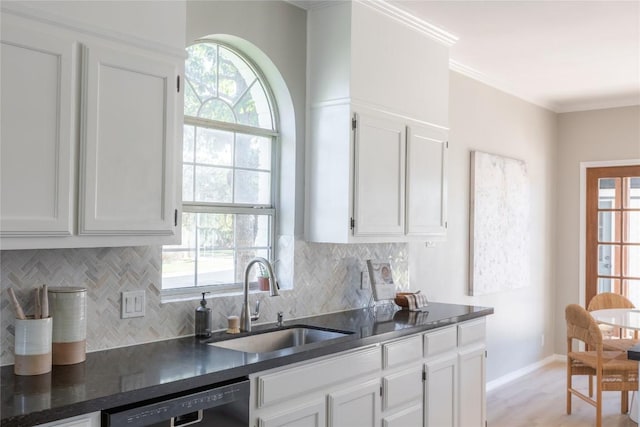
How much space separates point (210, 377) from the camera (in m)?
2.12

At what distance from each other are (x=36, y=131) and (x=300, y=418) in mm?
1495

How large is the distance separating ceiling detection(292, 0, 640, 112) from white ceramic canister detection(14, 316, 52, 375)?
2221 mm

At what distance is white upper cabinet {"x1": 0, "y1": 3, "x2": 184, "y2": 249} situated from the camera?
6.23ft

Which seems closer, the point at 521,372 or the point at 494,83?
the point at 494,83

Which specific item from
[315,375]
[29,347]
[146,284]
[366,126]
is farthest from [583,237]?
[29,347]

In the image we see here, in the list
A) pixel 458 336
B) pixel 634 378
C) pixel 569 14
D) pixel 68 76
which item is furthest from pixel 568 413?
pixel 68 76

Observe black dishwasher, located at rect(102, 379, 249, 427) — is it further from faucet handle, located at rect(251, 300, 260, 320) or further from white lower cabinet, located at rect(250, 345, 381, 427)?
faucet handle, located at rect(251, 300, 260, 320)

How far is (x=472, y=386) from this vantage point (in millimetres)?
3729

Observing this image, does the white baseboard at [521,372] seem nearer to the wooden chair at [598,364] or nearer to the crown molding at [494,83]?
the wooden chair at [598,364]

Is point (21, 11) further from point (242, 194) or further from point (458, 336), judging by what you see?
point (458, 336)

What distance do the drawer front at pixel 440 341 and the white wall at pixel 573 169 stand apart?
3469mm

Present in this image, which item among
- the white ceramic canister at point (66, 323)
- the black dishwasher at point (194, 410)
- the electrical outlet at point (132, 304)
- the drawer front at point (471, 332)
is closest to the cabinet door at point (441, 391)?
the drawer front at point (471, 332)

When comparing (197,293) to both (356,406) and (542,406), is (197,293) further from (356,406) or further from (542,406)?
(542,406)

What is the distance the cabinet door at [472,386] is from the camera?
11.9 ft
